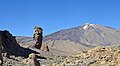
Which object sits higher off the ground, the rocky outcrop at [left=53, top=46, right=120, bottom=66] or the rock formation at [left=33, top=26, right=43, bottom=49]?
the rock formation at [left=33, top=26, right=43, bottom=49]

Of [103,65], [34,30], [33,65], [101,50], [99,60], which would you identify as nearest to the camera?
[33,65]

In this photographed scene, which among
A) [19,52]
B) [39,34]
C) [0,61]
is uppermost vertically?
[39,34]

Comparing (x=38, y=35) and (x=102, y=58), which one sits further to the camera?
(x=38, y=35)

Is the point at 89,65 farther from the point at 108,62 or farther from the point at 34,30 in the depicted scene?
the point at 34,30

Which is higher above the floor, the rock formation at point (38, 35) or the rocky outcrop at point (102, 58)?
the rock formation at point (38, 35)

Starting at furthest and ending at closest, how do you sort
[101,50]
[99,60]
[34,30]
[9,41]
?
[34,30] → [9,41] → [101,50] → [99,60]

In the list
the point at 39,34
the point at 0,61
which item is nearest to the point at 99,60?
the point at 0,61

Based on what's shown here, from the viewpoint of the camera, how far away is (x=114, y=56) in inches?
1631

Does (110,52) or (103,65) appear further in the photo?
(110,52)

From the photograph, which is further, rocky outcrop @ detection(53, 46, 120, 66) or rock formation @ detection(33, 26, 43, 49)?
rock formation @ detection(33, 26, 43, 49)

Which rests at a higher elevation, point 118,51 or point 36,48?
point 36,48

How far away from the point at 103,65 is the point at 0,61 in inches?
897

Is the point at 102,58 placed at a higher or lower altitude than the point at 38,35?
lower

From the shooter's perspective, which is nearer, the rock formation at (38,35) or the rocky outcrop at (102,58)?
the rocky outcrop at (102,58)
